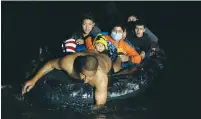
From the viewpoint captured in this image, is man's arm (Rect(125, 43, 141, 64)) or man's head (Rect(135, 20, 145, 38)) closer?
man's arm (Rect(125, 43, 141, 64))

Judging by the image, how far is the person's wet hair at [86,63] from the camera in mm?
3149

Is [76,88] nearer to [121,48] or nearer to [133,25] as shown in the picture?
[121,48]

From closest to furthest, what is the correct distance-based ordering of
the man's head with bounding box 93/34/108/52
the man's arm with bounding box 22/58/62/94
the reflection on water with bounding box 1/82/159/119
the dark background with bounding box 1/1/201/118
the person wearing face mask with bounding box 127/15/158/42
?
the reflection on water with bounding box 1/82/159/119
the man's arm with bounding box 22/58/62/94
the man's head with bounding box 93/34/108/52
the dark background with bounding box 1/1/201/118
the person wearing face mask with bounding box 127/15/158/42

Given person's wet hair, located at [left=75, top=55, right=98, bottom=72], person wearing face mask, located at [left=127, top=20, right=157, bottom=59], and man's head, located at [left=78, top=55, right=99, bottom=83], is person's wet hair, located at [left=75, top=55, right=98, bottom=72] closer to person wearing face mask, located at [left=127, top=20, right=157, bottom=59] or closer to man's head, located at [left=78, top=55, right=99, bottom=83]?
man's head, located at [left=78, top=55, right=99, bottom=83]

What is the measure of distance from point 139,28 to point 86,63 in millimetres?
759

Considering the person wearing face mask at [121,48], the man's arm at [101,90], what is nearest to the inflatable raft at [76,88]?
the man's arm at [101,90]

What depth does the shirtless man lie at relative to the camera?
10.5 ft

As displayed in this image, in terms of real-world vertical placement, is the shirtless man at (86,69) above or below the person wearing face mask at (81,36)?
below

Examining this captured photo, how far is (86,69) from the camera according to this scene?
3.17 metres

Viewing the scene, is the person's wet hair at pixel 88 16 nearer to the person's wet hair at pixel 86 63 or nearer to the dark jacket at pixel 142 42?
the dark jacket at pixel 142 42

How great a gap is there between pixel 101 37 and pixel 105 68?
0.98ft

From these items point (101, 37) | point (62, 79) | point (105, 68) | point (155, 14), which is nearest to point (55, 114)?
point (62, 79)

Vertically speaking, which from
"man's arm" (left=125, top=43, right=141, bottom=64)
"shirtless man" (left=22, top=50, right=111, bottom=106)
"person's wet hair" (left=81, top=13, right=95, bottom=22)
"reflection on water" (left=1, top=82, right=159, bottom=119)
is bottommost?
"reflection on water" (left=1, top=82, right=159, bottom=119)

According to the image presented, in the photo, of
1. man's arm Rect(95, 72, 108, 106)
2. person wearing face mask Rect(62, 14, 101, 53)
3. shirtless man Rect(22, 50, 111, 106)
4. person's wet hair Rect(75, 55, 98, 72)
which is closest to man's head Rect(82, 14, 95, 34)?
person wearing face mask Rect(62, 14, 101, 53)
